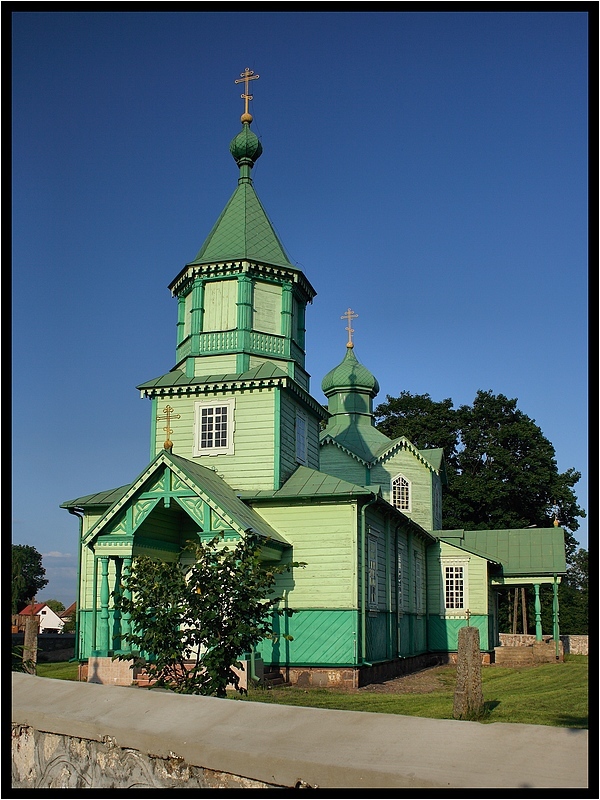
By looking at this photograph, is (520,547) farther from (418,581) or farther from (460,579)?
(418,581)

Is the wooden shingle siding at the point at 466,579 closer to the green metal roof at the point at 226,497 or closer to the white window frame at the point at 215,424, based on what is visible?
the white window frame at the point at 215,424

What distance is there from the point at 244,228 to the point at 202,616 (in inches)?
579

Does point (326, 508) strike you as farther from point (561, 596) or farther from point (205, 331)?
point (561, 596)

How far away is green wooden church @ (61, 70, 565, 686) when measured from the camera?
1777 centimetres

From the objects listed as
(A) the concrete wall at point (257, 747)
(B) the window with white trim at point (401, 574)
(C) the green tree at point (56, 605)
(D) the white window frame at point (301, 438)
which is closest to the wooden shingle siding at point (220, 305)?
(D) the white window frame at point (301, 438)

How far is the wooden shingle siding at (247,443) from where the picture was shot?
66.7 feet

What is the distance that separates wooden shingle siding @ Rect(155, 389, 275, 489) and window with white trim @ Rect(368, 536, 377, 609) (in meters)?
2.96

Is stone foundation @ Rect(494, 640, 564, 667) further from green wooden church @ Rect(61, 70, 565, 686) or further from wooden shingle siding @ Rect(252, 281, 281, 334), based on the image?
wooden shingle siding @ Rect(252, 281, 281, 334)

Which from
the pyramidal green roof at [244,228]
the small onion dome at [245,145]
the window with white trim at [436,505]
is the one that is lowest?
the window with white trim at [436,505]

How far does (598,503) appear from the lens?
17.6 feet

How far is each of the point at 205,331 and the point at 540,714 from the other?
552 inches

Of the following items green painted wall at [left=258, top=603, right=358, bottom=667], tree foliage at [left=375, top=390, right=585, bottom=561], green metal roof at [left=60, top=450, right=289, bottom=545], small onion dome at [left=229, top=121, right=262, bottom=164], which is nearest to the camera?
green metal roof at [left=60, top=450, right=289, bottom=545]

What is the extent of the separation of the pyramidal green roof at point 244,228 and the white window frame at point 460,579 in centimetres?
1399

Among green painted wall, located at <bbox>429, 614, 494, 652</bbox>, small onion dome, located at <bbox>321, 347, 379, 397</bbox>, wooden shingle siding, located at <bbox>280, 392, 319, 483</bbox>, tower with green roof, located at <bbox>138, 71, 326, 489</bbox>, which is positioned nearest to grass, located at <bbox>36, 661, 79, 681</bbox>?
tower with green roof, located at <bbox>138, 71, 326, 489</bbox>
